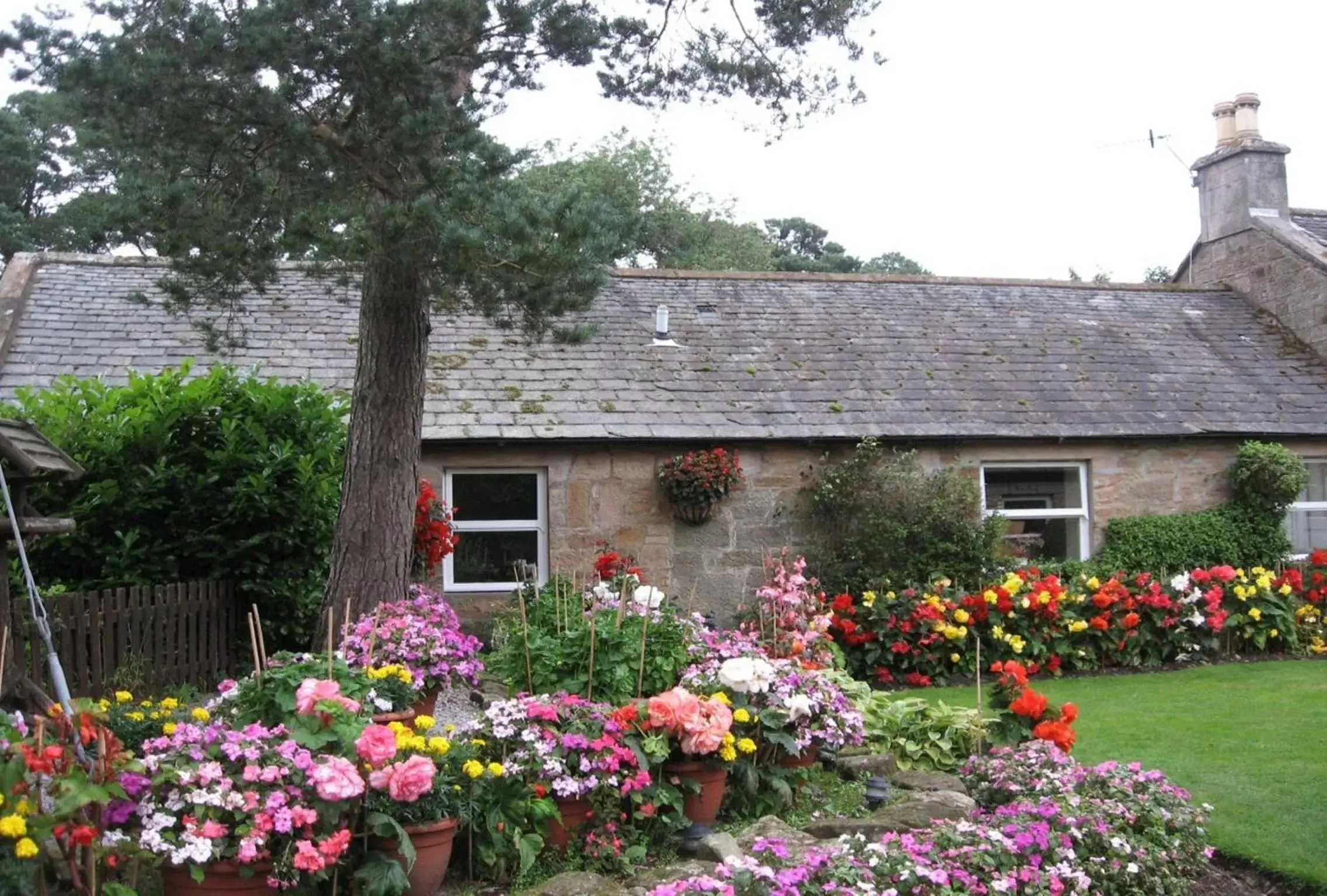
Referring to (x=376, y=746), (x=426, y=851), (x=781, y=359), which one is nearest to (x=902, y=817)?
(x=426, y=851)

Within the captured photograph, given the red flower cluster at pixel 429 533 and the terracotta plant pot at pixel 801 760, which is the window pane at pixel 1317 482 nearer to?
the red flower cluster at pixel 429 533

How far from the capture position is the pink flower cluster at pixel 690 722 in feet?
17.6

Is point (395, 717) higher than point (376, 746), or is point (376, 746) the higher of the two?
point (376, 746)

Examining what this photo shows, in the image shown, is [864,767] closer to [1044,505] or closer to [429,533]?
[429,533]

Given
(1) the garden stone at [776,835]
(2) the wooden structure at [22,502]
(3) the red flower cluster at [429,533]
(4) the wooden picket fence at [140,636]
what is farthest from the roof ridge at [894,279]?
(1) the garden stone at [776,835]

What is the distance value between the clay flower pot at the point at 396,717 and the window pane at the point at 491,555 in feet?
20.7

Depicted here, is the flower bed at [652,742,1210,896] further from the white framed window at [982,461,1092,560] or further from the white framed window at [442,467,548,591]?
the white framed window at [982,461,1092,560]

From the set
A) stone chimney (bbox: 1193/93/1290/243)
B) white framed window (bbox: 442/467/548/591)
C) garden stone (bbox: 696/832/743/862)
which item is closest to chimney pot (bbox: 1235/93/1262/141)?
stone chimney (bbox: 1193/93/1290/243)

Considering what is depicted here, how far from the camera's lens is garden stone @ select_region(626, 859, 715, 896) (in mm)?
4480

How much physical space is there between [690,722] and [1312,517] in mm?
12523

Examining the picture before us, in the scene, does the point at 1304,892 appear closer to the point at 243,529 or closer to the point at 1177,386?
the point at 243,529

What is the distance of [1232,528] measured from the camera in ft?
44.5

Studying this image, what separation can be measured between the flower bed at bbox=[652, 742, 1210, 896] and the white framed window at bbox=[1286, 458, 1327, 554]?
411 inches

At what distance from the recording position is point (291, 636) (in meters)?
9.70
